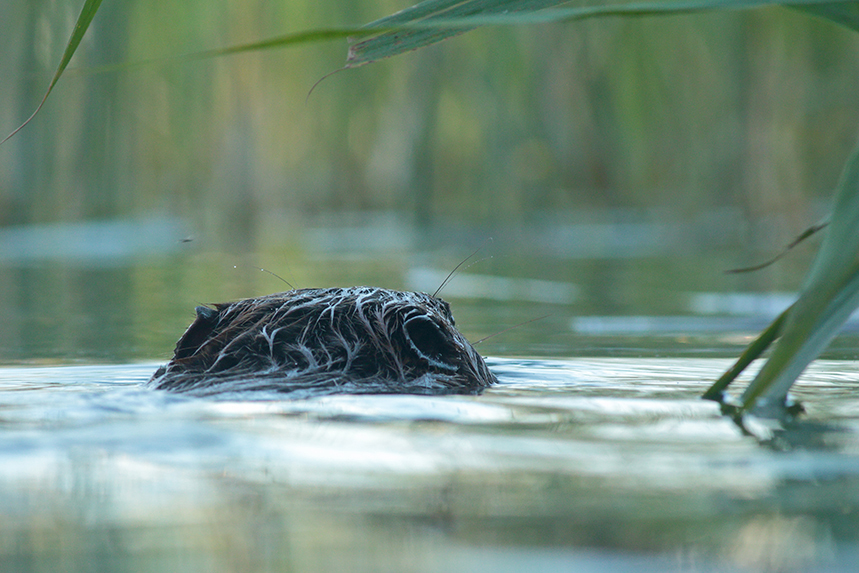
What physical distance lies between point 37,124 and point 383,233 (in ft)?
12.2

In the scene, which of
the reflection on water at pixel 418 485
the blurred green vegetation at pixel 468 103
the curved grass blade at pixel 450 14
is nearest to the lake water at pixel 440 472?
the reflection on water at pixel 418 485

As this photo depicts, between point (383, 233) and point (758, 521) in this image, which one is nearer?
point (758, 521)

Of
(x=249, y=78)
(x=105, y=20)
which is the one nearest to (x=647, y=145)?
(x=249, y=78)

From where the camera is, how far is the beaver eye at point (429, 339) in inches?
112

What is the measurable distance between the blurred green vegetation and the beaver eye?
20.8 ft

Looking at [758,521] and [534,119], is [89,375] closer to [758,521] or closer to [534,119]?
[758,521]

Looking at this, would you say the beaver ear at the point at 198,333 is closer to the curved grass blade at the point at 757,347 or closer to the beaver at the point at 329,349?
the beaver at the point at 329,349

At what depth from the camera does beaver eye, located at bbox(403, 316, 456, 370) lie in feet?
9.37

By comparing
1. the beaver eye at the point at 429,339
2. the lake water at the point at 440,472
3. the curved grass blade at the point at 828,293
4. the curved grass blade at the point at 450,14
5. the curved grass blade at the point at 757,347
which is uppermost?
the curved grass blade at the point at 450,14

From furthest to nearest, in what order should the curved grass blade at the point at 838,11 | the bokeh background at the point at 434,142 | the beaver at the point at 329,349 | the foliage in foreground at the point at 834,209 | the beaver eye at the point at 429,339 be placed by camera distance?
the bokeh background at the point at 434,142
the beaver eye at the point at 429,339
the beaver at the point at 329,349
the curved grass blade at the point at 838,11
the foliage in foreground at the point at 834,209

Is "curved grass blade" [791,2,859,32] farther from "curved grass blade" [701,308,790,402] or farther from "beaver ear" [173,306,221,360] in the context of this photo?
"beaver ear" [173,306,221,360]

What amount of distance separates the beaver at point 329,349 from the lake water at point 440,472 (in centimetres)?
13

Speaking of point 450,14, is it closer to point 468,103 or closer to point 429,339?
point 429,339

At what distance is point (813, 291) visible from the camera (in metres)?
2.13
